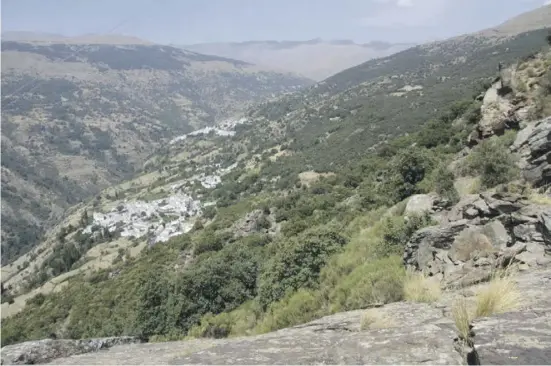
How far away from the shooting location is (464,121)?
4312cm

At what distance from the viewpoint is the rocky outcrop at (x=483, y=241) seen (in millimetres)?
11617

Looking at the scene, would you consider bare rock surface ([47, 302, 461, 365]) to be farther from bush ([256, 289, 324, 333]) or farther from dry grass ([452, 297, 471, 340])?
bush ([256, 289, 324, 333])

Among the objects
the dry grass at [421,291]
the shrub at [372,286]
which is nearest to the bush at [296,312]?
the shrub at [372,286]

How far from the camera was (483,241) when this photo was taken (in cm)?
1334

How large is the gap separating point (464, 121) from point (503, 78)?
1149 cm

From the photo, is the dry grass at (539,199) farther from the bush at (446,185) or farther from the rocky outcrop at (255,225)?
the rocky outcrop at (255,225)

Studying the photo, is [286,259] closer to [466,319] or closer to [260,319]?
[260,319]

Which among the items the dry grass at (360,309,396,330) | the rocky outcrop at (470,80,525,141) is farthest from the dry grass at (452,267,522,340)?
the rocky outcrop at (470,80,525,141)

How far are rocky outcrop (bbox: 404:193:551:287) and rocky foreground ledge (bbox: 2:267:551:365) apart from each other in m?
1.08

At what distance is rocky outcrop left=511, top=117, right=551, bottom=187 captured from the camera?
56.7 feet

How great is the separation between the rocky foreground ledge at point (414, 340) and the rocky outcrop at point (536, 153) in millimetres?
7807

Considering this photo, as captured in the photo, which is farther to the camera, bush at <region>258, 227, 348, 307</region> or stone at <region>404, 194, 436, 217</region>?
bush at <region>258, 227, 348, 307</region>

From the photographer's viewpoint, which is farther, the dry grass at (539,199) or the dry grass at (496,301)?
the dry grass at (539,199)

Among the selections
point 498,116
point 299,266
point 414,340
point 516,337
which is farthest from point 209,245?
point 516,337
